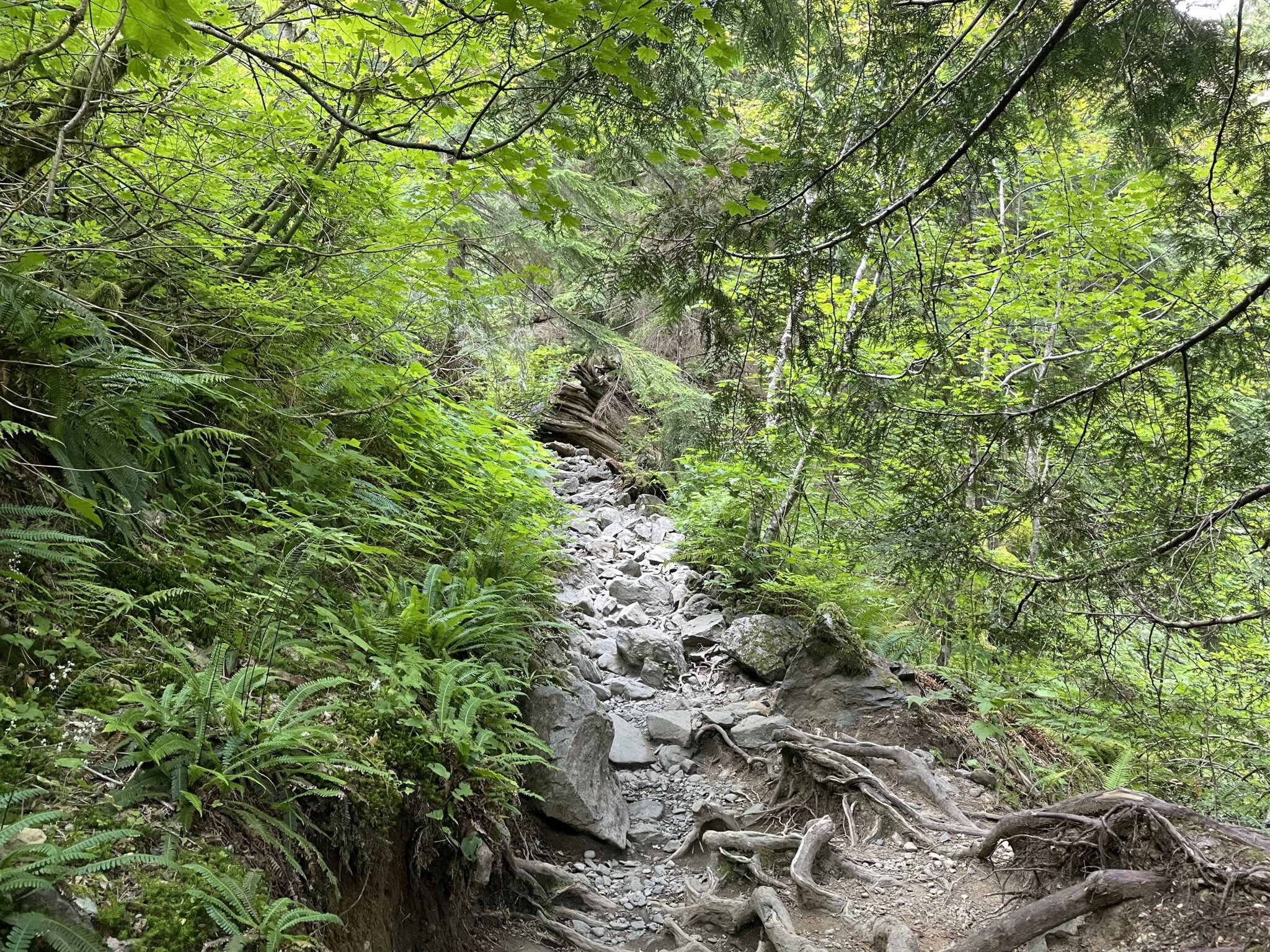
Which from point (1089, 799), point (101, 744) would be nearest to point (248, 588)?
point (101, 744)

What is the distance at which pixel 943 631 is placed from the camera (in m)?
7.54

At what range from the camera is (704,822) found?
588 centimetres

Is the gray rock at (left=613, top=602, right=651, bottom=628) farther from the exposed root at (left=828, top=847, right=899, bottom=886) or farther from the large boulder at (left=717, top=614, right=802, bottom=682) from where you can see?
the exposed root at (left=828, top=847, right=899, bottom=886)

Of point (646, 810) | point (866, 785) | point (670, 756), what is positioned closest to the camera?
point (866, 785)

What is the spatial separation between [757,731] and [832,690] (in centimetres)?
111

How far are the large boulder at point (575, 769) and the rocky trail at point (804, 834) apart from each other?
0.06 ft

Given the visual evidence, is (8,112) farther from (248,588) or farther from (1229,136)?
(1229,136)

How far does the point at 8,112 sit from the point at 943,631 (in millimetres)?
8819

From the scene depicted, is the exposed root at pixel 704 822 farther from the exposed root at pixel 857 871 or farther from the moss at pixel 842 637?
the moss at pixel 842 637

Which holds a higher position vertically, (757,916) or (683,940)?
(757,916)

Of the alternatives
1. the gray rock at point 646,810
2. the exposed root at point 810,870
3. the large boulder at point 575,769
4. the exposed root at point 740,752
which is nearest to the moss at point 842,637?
the exposed root at point 740,752

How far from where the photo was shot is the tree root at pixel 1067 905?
12.1 feet

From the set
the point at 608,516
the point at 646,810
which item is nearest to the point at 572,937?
the point at 646,810

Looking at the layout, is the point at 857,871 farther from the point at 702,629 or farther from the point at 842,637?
the point at 702,629
